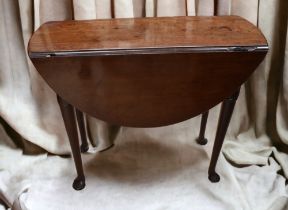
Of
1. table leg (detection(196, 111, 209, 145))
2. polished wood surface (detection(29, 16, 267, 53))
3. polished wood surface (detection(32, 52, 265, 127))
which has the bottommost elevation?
table leg (detection(196, 111, 209, 145))

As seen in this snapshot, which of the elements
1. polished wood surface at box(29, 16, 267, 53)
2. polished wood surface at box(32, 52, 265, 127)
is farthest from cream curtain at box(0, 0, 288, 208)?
polished wood surface at box(32, 52, 265, 127)

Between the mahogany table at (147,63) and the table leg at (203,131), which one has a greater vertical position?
the mahogany table at (147,63)

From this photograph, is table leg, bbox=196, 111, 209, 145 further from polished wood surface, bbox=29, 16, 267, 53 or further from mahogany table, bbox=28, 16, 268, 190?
polished wood surface, bbox=29, 16, 267, 53

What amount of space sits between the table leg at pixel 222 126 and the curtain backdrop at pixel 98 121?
0.17 m

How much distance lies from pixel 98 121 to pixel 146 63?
0.64 m

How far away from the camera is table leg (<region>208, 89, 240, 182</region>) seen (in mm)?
1240

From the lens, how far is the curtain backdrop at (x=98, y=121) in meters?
1.37

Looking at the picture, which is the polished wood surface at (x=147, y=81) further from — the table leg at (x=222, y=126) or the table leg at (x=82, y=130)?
the table leg at (x=82, y=130)

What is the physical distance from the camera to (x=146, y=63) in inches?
41.6

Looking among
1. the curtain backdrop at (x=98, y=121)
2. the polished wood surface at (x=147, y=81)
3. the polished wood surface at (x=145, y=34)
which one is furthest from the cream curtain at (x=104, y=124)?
the polished wood surface at (x=147, y=81)

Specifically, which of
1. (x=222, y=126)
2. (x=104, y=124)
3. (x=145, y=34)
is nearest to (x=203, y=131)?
(x=222, y=126)

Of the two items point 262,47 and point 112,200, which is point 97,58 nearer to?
point 262,47

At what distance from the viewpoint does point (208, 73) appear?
1.09 meters

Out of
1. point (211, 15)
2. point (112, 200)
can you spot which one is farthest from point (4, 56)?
point (211, 15)
